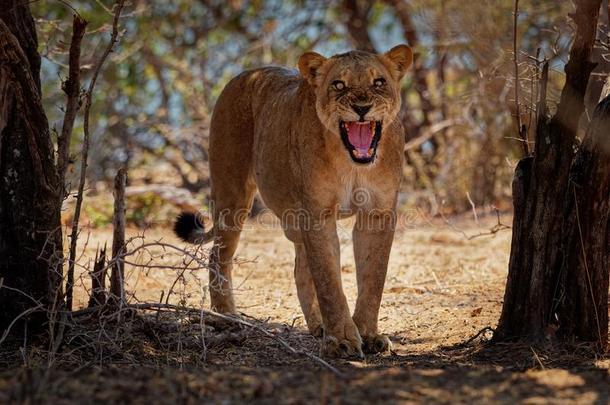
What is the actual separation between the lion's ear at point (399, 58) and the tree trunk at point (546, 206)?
2.79 ft

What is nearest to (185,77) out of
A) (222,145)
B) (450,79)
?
(450,79)

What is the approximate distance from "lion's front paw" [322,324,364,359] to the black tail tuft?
1.60 metres

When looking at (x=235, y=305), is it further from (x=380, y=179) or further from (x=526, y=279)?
(x=526, y=279)

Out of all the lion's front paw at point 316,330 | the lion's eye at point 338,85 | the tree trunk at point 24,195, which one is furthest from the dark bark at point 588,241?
the tree trunk at point 24,195

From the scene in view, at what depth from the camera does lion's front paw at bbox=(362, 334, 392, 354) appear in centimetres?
504

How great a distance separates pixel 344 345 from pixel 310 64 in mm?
1479

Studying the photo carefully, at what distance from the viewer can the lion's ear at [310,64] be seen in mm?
5180

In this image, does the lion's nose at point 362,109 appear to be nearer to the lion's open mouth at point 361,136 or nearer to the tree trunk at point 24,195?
the lion's open mouth at point 361,136

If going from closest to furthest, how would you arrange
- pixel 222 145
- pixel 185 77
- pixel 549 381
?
1. pixel 549 381
2. pixel 222 145
3. pixel 185 77

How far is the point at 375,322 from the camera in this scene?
16.9 ft

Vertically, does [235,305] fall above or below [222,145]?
below

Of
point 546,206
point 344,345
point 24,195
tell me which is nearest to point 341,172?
point 344,345

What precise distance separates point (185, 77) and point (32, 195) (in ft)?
25.4

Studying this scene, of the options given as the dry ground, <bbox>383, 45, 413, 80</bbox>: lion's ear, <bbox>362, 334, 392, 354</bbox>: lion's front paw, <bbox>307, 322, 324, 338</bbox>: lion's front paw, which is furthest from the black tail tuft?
<bbox>383, 45, 413, 80</bbox>: lion's ear
